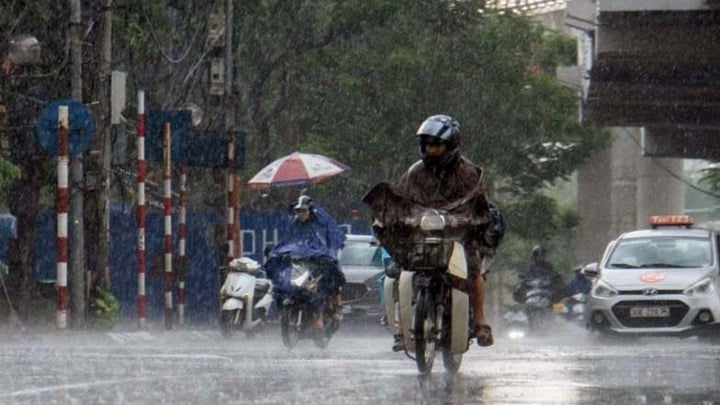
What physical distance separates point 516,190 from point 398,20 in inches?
399

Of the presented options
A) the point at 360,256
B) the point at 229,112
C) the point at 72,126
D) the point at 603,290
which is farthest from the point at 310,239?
the point at 360,256

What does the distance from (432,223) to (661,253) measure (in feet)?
43.3

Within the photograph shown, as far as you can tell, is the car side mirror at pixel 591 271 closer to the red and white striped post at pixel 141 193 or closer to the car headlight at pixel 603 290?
the car headlight at pixel 603 290

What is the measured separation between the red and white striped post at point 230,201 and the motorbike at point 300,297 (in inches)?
339

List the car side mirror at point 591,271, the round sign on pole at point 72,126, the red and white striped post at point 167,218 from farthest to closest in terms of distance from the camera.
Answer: the red and white striped post at point 167,218 < the car side mirror at point 591,271 < the round sign on pole at point 72,126

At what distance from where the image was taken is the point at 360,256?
30.7 m

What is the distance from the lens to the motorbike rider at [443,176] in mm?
12367

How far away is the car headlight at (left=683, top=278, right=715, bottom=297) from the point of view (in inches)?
925

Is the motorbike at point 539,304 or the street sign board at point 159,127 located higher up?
the street sign board at point 159,127

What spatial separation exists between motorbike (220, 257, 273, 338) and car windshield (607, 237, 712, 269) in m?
4.43

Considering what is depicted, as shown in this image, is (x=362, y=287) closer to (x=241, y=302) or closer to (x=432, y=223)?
(x=241, y=302)

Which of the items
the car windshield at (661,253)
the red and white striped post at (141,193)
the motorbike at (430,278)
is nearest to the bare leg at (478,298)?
the motorbike at (430,278)

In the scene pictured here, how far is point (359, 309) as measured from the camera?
3012cm

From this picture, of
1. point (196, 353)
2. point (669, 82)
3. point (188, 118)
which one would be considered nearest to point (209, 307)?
point (188, 118)
